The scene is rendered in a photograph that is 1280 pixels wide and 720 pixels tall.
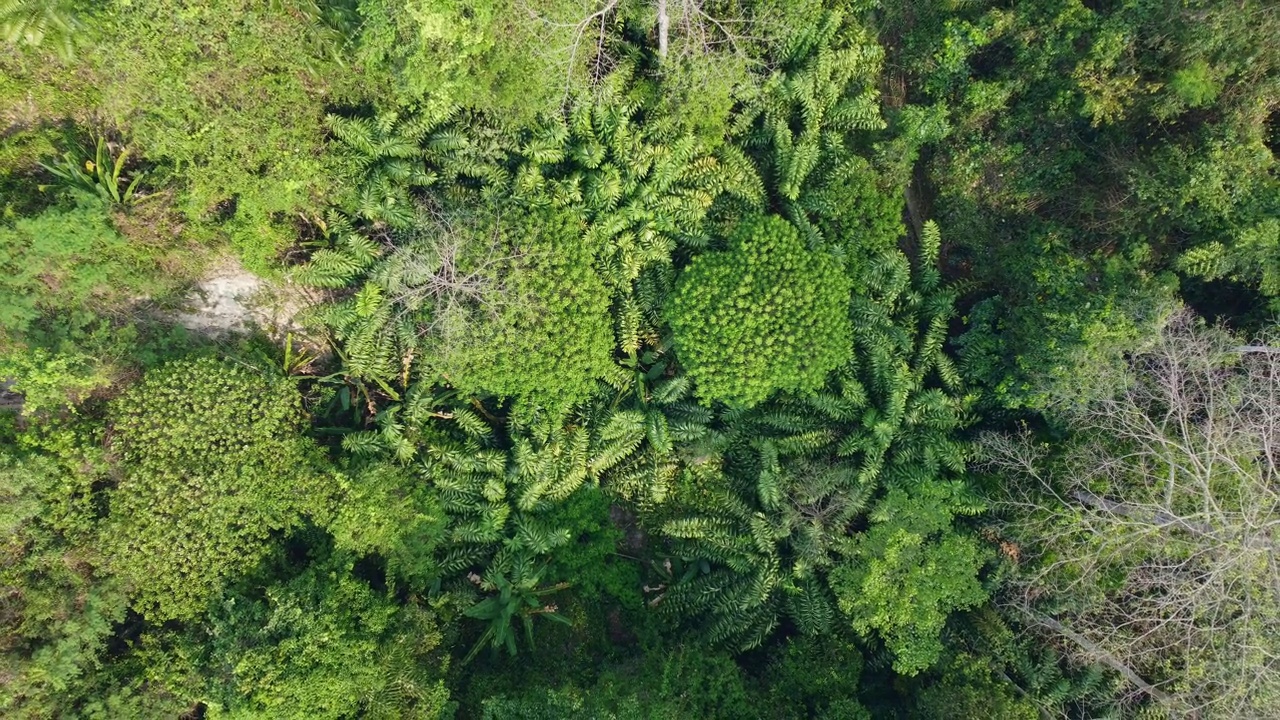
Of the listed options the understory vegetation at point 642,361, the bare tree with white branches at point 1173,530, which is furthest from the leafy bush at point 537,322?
the bare tree with white branches at point 1173,530

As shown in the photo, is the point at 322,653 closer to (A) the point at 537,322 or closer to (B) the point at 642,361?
(A) the point at 537,322

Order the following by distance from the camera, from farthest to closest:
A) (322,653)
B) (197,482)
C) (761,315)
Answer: (761,315) < (197,482) < (322,653)

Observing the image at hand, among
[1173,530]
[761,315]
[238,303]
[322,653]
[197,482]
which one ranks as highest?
[761,315]

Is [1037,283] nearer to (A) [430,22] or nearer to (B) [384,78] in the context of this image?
(A) [430,22]

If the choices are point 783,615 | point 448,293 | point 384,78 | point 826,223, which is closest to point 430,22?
point 384,78

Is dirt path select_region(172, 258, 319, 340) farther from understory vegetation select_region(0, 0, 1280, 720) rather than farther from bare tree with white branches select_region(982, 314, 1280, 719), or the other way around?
bare tree with white branches select_region(982, 314, 1280, 719)

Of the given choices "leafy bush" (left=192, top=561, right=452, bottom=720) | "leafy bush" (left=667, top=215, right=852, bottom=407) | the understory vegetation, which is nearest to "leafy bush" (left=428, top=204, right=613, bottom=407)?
the understory vegetation

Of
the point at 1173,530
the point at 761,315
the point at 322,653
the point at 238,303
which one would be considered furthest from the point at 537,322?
the point at 1173,530

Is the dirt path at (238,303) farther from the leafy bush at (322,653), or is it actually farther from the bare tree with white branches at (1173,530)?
the bare tree with white branches at (1173,530)
